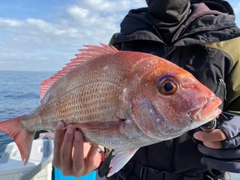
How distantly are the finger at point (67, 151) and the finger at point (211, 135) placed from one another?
0.75 m

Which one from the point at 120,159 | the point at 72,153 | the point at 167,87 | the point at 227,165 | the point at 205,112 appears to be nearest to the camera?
the point at 205,112

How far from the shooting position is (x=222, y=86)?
5.69ft

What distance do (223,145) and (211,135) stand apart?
16 cm

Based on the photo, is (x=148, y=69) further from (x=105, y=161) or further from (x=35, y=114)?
(x=105, y=161)

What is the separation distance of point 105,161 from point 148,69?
112 cm

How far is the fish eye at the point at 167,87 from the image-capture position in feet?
4.00

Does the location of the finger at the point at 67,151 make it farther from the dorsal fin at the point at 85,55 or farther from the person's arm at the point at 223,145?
the person's arm at the point at 223,145

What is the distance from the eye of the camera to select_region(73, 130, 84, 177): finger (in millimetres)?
1505

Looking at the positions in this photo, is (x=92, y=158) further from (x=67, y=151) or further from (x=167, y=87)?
(x=167, y=87)

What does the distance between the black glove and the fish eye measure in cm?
38

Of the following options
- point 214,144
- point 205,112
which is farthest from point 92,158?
point 205,112

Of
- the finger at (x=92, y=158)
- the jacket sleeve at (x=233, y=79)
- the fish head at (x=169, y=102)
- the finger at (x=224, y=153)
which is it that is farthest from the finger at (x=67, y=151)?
the jacket sleeve at (x=233, y=79)

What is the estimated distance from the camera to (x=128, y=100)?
49.9 inches

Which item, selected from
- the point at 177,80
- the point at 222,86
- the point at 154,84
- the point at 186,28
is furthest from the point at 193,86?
the point at 186,28
